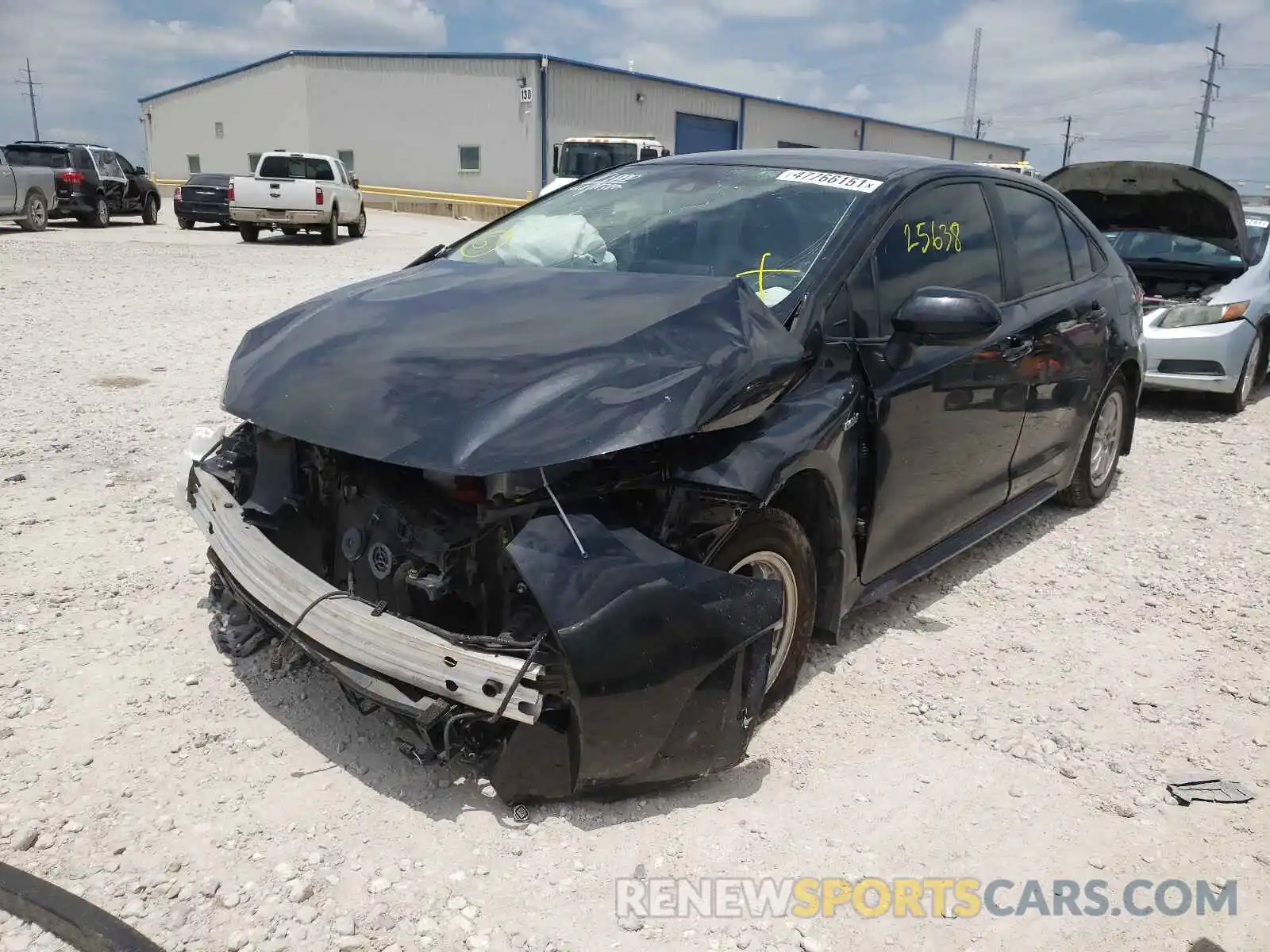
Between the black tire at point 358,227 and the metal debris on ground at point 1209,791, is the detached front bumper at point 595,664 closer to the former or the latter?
the metal debris on ground at point 1209,791

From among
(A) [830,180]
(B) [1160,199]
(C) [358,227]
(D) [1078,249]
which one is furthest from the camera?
(C) [358,227]

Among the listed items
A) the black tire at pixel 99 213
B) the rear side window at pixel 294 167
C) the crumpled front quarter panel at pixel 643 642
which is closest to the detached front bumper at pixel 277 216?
the rear side window at pixel 294 167

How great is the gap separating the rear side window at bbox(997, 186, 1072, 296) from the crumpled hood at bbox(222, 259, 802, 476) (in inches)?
73.5

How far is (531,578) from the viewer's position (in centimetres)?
234

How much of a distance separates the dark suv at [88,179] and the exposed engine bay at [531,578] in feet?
70.4

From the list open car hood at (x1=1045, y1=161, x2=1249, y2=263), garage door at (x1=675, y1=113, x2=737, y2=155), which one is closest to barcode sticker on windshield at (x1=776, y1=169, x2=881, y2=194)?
open car hood at (x1=1045, y1=161, x2=1249, y2=263)

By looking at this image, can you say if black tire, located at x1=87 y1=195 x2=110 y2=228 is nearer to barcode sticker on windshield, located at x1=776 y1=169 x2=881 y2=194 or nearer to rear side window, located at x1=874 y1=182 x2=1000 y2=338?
barcode sticker on windshield, located at x1=776 y1=169 x2=881 y2=194

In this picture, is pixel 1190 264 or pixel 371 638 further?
pixel 1190 264

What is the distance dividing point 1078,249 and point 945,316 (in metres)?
2.24

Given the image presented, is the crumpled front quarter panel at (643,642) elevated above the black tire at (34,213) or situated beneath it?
situated beneath

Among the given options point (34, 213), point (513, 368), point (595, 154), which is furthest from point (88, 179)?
point (513, 368)

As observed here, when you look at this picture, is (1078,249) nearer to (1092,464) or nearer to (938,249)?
(1092,464)

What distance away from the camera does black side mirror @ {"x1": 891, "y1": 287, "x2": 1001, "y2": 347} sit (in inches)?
126

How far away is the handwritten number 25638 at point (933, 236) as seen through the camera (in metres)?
3.58
